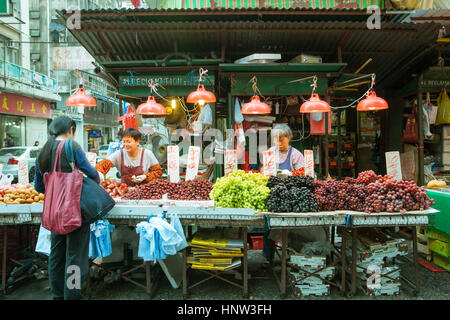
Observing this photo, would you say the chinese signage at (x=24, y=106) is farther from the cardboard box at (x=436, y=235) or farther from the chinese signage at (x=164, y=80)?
the cardboard box at (x=436, y=235)

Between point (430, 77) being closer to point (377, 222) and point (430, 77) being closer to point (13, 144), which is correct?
point (377, 222)

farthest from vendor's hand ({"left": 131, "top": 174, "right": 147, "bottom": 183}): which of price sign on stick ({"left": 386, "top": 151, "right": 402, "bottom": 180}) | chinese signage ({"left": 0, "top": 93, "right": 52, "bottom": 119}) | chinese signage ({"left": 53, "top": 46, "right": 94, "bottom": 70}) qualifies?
chinese signage ({"left": 0, "top": 93, "right": 52, "bottom": 119})

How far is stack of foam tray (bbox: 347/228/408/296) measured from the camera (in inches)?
150

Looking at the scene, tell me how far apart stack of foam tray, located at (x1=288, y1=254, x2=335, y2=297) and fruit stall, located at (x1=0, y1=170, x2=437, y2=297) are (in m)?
0.01

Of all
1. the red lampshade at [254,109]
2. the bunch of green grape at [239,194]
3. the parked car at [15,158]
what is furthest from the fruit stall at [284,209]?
the parked car at [15,158]

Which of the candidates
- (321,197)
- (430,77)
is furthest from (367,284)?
(430,77)

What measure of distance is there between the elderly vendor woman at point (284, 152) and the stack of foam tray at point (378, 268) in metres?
1.71

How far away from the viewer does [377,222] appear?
11.7 feet

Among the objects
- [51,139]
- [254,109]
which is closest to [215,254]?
[51,139]

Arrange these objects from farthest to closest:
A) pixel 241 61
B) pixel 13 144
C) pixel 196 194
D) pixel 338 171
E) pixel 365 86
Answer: pixel 13 144
pixel 338 171
pixel 365 86
pixel 241 61
pixel 196 194

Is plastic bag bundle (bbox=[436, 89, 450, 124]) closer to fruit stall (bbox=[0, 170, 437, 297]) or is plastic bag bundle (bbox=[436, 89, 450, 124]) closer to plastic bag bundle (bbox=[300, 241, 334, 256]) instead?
fruit stall (bbox=[0, 170, 437, 297])

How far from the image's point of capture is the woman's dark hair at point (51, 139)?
2.96 m

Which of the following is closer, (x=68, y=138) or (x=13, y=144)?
(x=68, y=138)

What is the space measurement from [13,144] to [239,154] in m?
16.3
